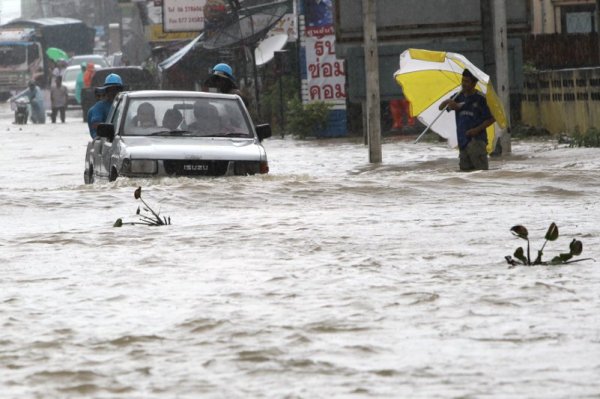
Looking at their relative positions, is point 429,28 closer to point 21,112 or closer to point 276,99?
point 276,99

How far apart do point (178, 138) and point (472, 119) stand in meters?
4.00

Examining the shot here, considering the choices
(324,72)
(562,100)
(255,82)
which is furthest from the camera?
(255,82)

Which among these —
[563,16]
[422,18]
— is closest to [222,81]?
[422,18]

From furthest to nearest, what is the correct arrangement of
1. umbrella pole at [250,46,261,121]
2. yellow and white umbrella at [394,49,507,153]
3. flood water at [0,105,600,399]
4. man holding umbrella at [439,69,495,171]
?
umbrella pole at [250,46,261,121] → yellow and white umbrella at [394,49,507,153] → man holding umbrella at [439,69,495,171] → flood water at [0,105,600,399]

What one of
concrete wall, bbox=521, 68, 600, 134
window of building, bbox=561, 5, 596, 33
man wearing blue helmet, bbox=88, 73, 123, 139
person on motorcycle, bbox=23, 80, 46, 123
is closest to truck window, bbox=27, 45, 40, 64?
person on motorcycle, bbox=23, 80, 46, 123

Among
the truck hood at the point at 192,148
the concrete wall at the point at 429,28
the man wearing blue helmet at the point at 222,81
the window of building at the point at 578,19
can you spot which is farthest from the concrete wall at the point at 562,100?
the truck hood at the point at 192,148

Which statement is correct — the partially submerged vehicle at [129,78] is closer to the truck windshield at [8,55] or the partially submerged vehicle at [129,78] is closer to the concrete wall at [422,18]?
the truck windshield at [8,55]

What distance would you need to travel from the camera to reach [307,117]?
3403 cm

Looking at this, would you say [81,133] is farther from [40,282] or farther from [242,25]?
[40,282]

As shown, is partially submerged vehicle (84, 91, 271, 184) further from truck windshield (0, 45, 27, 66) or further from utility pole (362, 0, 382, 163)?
truck windshield (0, 45, 27, 66)

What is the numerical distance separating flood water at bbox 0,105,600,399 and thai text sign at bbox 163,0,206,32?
33008 mm

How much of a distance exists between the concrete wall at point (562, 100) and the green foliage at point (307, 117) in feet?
16.6

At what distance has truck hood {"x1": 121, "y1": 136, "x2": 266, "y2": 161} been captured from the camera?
15586 millimetres

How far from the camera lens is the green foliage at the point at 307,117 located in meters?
33.9
